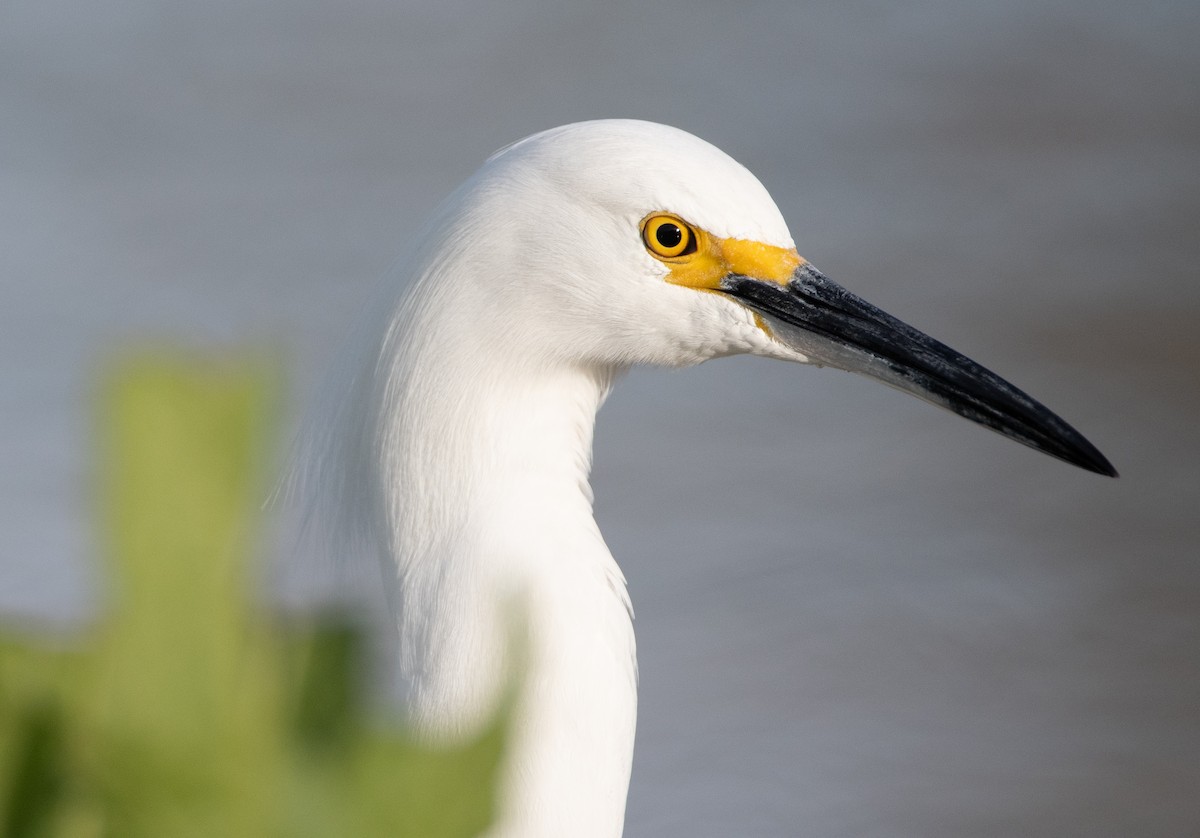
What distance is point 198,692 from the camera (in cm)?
15

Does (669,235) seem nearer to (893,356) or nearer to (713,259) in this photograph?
(713,259)

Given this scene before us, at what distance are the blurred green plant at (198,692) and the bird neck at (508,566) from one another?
2.68 ft

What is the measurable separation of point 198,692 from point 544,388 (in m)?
1.02

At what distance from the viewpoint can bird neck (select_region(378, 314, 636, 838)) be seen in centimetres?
103

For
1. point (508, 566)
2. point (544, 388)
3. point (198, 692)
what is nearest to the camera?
point (198, 692)

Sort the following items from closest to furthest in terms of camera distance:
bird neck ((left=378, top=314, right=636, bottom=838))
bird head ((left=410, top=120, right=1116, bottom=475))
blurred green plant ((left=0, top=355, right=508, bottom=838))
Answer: blurred green plant ((left=0, top=355, right=508, bottom=838)) < bird neck ((left=378, top=314, right=636, bottom=838)) < bird head ((left=410, top=120, right=1116, bottom=475))

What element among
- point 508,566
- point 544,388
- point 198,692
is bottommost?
point 198,692

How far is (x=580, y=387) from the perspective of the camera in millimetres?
1211

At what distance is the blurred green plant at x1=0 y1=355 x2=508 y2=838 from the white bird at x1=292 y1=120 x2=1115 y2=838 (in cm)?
83

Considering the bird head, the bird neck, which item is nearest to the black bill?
the bird head

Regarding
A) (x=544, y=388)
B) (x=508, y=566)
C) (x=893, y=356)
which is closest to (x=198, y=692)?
(x=508, y=566)

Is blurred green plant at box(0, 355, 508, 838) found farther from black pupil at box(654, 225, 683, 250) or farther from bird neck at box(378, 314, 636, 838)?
black pupil at box(654, 225, 683, 250)

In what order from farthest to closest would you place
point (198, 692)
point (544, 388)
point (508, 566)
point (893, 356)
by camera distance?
1. point (893, 356)
2. point (544, 388)
3. point (508, 566)
4. point (198, 692)

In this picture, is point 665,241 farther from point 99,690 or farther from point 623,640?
point 99,690
